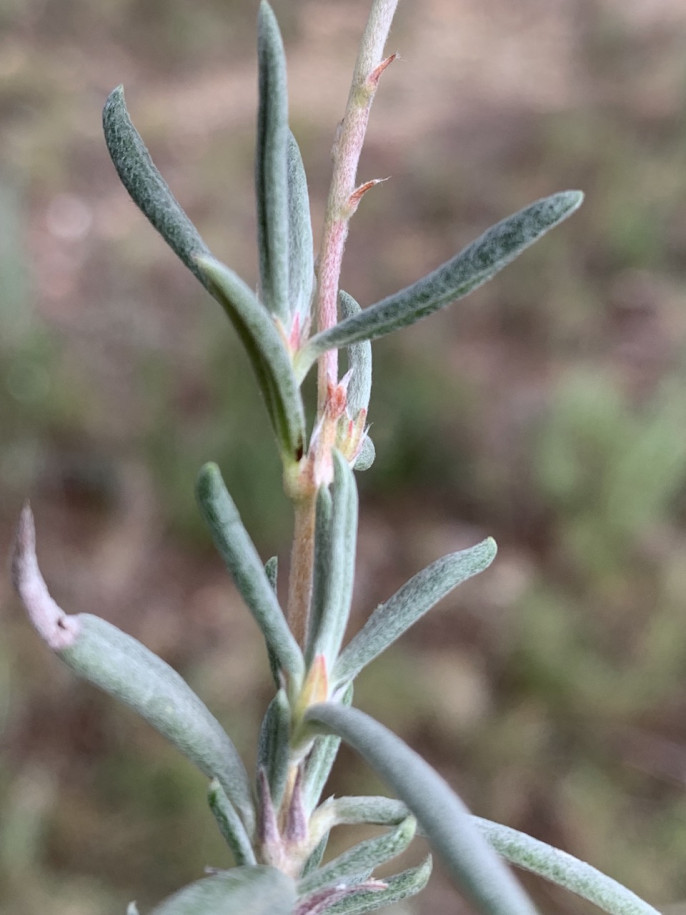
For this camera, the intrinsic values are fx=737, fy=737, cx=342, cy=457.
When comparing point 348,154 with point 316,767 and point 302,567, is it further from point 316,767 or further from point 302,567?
point 316,767

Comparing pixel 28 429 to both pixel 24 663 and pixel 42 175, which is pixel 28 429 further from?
pixel 42 175

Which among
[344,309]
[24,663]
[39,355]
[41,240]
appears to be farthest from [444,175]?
[344,309]

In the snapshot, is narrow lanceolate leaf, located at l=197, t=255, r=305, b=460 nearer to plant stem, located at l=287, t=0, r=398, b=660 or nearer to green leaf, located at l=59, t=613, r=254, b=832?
plant stem, located at l=287, t=0, r=398, b=660

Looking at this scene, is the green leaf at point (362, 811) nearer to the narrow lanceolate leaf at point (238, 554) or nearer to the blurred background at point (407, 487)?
the narrow lanceolate leaf at point (238, 554)

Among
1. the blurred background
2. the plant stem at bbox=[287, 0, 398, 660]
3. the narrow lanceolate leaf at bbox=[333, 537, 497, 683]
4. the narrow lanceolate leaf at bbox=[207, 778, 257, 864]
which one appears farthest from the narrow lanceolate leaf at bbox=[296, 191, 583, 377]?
the blurred background

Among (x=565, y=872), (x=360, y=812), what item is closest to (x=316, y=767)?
(x=360, y=812)
